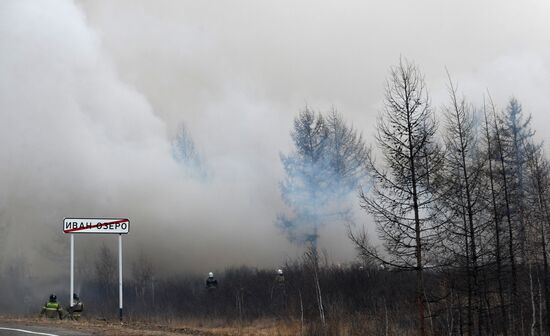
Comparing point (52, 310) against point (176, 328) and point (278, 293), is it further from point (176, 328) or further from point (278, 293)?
point (278, 293)

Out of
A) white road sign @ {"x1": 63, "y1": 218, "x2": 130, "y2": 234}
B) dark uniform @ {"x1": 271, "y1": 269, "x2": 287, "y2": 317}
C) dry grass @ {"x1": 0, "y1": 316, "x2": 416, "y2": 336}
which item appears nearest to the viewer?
dry grass @ {"x1": 0, "y1": 316, "x2": 416, "y2": 336}

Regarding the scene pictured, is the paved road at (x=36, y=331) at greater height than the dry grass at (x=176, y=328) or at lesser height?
greater

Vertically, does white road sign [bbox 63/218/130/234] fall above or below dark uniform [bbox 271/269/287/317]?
above

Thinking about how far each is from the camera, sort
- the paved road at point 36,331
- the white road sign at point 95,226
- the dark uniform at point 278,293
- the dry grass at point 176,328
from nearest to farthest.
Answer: the paved road at point 36,331 → the dry grass at point 176,328 → the white road sign at point 95,226 → the dark uniform at point 278,293

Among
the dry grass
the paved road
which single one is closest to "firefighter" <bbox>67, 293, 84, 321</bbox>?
the dry grass

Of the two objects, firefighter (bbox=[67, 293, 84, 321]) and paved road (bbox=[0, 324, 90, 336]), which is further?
firefighter (bbox=[67, 293, 84, 321])

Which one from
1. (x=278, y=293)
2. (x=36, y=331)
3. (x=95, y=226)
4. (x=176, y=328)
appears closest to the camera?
(x=36, y=331)

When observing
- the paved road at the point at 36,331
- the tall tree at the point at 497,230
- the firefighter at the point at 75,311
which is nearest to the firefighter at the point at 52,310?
the firefighter at the point at 75,311

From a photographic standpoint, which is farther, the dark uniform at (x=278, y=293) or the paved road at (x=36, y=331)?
the dark uniform at (x=278, y=293)

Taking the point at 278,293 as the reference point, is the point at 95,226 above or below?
above

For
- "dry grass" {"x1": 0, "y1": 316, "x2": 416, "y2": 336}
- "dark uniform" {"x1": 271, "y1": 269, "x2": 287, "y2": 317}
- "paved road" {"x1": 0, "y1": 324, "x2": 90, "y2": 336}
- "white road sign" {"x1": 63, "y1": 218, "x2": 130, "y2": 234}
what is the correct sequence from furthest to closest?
"dark uniform" {"x1": 271, "y1": 269, "x2": 287, "y2": 317} < "white road sign" {"x1": 63, "y1": 218, "x2": 130, "y2": 234} < "dry grass" {"x1": 0, "y1": 316, "x2": 416, "y2": 336} < "paved road" {"x1": 0, "y1": 324, "x2": 90, "y2": 336}

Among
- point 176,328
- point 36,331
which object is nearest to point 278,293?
point 176,328

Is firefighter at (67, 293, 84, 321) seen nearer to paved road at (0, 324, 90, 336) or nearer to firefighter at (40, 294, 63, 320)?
firefighter at (40, 294, 63, 320)

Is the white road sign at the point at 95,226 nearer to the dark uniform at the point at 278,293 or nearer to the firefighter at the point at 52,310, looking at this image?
the firefighter at the point at 52,310
